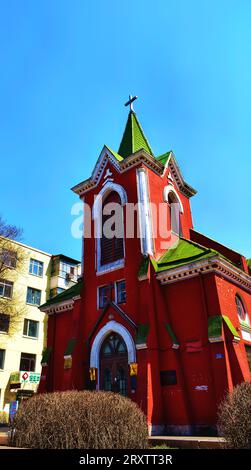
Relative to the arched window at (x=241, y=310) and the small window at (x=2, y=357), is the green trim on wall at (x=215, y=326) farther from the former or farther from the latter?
the small window at (x=2, y=357)

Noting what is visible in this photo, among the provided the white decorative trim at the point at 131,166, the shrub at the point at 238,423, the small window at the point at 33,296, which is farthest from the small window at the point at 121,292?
the small window at the point at 33,296

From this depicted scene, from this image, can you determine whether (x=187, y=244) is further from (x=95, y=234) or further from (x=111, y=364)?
(x=111, y=364)

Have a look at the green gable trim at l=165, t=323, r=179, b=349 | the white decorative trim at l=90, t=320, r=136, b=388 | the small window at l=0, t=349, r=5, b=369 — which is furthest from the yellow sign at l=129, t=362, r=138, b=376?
the small window at l=0, t=349, r=5, b=369

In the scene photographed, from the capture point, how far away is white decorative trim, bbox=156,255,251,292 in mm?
16934

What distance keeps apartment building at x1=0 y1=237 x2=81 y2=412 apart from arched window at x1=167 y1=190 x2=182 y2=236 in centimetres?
1394

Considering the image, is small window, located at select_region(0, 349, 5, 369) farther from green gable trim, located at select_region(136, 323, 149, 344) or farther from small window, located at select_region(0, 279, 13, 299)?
green gable trim, located at select_region(136, 323, 149, 344)

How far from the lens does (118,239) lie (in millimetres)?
21688

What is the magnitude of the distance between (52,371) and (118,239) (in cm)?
933

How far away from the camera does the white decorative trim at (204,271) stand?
55.6 ft

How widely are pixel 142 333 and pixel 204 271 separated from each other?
419cm

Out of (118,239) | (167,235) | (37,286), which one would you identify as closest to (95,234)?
(118,239)

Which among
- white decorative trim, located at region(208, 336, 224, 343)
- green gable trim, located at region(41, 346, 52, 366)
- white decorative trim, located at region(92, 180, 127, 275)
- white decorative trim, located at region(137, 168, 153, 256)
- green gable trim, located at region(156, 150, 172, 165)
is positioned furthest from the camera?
green gable trim, located at region(156, 150, 172, 165)

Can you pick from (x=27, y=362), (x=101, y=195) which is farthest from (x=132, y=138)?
(x=27, y=362)

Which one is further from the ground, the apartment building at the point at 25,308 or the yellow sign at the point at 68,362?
the apartment building at the point at 25,308
